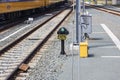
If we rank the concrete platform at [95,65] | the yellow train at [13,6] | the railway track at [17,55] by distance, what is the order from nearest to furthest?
the concrete platform at [95,65] < the railway track at [17,55] < the yellow train at [13,6]

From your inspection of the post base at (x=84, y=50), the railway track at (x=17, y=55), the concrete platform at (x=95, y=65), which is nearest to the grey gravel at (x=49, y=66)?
the concrete platform at (x=95, y=65)

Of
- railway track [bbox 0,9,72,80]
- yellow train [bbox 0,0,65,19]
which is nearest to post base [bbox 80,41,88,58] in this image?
railway track [bbox 0,9,72,80]

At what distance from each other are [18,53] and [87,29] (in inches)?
122

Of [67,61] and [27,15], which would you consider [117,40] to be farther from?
[27,15]

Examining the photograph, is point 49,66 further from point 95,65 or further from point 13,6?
point 13,6

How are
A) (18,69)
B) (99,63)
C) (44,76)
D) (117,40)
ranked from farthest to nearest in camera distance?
A: (117,40) → (99,63) → (18,69) → (44,76)

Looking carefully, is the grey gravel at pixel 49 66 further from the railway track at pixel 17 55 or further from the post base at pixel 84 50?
the post base at pixel 84 50

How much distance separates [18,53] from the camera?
14492 millimetres

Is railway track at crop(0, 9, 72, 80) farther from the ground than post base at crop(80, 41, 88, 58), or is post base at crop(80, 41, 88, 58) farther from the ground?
post base at crop(80, 41, 88, 58)

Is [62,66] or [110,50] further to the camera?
[110,50]

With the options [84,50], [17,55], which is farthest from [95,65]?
[17,55]

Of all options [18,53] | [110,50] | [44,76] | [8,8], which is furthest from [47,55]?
[8,8]

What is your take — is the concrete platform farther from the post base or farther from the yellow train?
the yellow train

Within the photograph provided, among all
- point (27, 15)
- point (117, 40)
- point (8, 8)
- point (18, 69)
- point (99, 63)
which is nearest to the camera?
point (18, 69)
